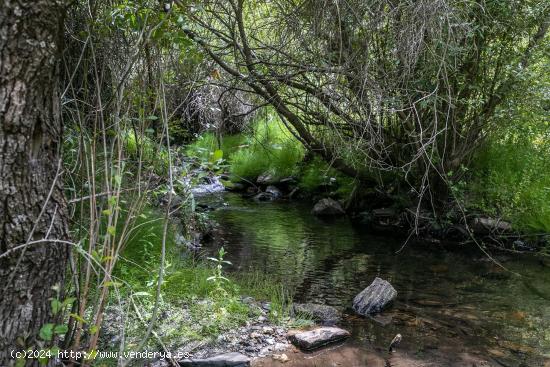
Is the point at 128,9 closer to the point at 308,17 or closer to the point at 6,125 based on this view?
the point at 6,125

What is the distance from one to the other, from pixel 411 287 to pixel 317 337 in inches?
92.4

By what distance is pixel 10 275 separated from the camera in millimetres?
2617

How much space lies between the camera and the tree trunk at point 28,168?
254 cm

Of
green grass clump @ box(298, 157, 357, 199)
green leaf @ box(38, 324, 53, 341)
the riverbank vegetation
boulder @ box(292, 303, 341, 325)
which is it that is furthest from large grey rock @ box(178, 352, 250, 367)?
green grass clump @ box(298, 157, 357, 199)

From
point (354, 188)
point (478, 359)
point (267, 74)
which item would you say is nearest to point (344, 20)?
point (267, 74)

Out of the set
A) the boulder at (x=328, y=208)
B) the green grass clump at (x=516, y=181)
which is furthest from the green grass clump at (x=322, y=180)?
the green grass clump at (x=516, y=181)

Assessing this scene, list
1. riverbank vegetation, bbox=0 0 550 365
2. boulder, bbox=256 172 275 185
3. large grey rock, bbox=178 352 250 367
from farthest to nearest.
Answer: boulder, bbox=256 172 275 185, large grey rock, bbox=178 352 250 367, riverbank vegetation, bbox=0 0 550 365

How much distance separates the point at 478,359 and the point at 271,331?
1.83 m

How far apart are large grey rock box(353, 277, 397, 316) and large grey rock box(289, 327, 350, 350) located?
750 mm

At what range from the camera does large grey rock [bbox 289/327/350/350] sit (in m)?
4.61

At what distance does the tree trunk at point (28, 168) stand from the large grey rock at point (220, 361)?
1.49m

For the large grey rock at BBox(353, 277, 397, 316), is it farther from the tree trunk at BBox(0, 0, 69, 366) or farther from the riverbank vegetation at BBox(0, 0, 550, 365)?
the tree trunk at BBox(0, 0, 69, 366)

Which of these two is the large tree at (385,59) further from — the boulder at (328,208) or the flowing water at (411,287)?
the boulder at (328,208)

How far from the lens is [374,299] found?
18.8ft
